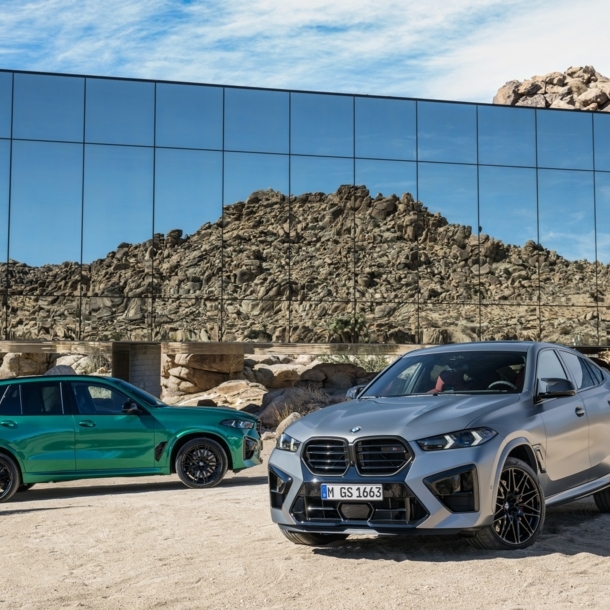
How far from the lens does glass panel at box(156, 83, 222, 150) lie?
2978 cm

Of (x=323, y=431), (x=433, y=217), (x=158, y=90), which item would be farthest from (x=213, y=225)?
(x=323, y=431)

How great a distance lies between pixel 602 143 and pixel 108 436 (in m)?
Answer: 24.1

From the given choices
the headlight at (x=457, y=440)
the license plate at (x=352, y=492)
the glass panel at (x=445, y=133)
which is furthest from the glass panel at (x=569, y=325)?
the license plate at (x=352, y=492)

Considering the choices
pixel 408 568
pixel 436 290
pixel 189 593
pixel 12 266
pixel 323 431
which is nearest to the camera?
pixel 189 593

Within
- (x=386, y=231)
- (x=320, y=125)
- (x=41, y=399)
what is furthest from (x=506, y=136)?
(x=41, y=399)

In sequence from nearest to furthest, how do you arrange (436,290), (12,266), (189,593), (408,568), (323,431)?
(189,593) → (408,568) → (323,431) → (12,266) → (436,290)

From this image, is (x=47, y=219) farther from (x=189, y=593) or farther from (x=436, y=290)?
(x=189, y=593)

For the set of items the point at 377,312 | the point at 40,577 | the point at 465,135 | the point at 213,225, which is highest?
the point at 465,135

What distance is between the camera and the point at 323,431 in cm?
770

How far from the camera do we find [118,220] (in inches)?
1153

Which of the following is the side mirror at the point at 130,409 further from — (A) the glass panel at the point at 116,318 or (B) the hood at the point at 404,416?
(A) the glass panel at the point at 116,318

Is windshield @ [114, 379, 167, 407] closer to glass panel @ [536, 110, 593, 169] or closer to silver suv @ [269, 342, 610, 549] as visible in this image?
silver suv @ [269, 342, 610, 549]

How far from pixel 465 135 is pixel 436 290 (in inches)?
196

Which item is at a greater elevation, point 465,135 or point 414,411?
point 465,135
